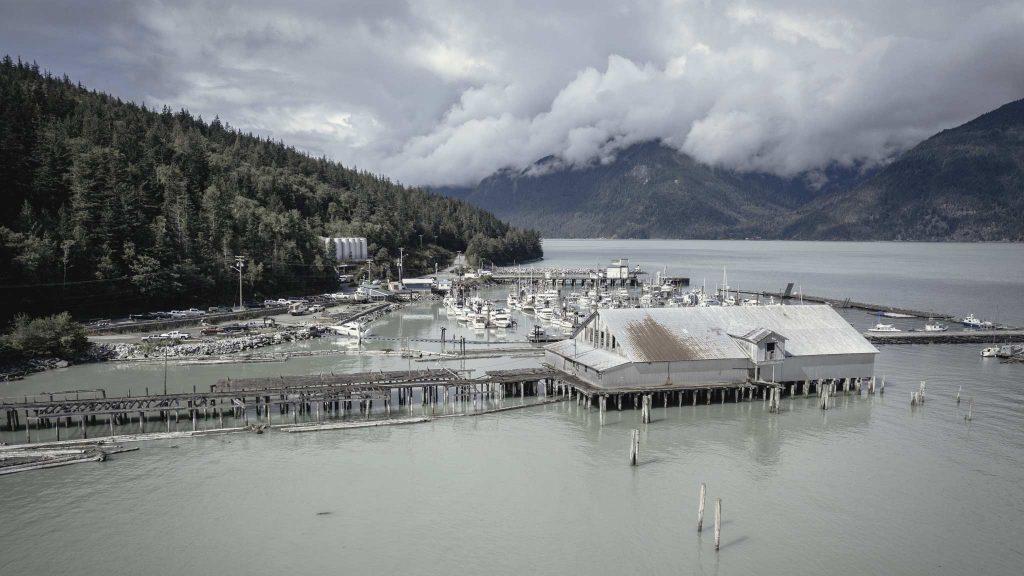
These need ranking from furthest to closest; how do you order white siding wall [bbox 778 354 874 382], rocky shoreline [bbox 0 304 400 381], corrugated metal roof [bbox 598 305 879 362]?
rocky shoreline [bbox 0 304 400 381] → white siding wall [bbox 778 354 874 382] → corrugated metal roof [bbox 598 305 879 362]

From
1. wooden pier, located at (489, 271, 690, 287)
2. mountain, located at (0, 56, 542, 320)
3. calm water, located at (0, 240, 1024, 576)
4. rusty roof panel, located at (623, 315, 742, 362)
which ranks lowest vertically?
calm water, located at (0, 240, 1024, 576)

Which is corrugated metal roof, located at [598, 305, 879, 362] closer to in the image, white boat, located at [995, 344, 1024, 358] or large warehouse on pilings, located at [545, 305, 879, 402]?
large warehouse on pilings, located at [545, 305, 879, 402]

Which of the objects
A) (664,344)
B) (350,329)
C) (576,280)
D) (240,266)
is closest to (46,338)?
(350,329)

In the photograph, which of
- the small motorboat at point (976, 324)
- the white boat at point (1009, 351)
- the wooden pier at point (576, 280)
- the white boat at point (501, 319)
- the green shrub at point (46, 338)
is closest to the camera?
the green shrub at point (46, 338)

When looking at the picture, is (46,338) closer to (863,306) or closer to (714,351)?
(714,351)

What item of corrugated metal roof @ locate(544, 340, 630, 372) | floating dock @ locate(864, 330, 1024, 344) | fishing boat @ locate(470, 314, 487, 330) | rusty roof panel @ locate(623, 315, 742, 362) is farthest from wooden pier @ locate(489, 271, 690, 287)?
rusty roof panel @ locate(623, 315, 742, 362)

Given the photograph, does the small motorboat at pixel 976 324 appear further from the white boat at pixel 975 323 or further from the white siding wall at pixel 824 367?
the white siding wall at pixel 824 367

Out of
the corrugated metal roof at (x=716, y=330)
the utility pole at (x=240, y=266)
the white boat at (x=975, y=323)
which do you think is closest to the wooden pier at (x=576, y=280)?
the white boat at (x=975, y=323)
